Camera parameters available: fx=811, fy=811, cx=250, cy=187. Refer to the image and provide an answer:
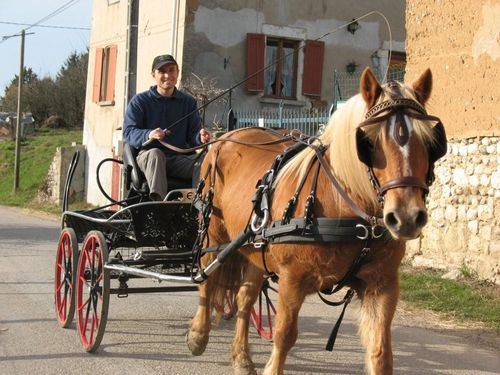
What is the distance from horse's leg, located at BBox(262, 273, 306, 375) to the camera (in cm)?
471

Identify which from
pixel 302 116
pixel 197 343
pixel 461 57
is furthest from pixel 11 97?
pixel 197 343

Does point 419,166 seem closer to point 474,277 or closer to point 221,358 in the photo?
point 221,358

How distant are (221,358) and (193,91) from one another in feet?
39.0

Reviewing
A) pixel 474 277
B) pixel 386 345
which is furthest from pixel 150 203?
pixel 474 277

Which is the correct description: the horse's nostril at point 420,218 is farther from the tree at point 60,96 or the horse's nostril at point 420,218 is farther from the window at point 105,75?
the tree at point 60,96

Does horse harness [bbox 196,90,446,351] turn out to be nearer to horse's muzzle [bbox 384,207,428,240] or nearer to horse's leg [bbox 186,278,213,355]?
horse's muzzle [bbox 384,207,428,240]

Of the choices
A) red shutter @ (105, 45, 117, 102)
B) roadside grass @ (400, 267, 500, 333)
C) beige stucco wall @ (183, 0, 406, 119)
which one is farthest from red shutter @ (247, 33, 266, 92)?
roadside grass @ (400, 267, 500, 333)

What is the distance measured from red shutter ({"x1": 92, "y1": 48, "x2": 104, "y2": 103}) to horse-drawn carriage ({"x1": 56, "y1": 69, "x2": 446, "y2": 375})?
1693cm

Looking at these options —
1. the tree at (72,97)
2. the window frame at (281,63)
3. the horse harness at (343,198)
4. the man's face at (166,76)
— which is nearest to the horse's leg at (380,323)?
the horse harness at (343,198)

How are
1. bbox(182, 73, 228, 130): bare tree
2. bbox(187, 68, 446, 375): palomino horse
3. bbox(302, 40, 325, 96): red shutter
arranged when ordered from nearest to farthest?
bbox(187, 68, 446, 375): palomino horse
bbox(182, 73, 228, 130): bare tree
bbox(302, 40, 325, 96): red shutter

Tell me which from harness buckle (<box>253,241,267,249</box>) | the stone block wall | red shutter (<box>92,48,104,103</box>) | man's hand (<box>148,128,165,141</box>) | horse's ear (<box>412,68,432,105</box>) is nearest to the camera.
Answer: horse's ear (<box>412,68,432,105</box>)

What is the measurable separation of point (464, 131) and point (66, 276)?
5.58 metres

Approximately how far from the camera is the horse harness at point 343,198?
4262 mm

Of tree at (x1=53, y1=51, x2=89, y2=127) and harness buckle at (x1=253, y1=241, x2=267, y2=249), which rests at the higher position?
tree at (x1=53, y1=51, x2=89, y2=127)
